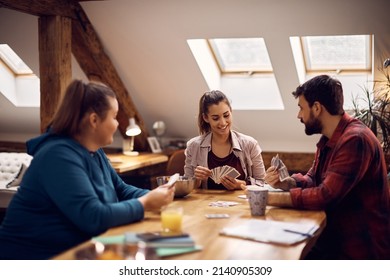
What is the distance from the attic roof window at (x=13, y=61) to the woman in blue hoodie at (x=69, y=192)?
3409 mm

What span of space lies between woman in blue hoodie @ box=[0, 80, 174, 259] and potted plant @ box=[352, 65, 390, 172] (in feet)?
7.30

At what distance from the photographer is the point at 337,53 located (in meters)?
4.50

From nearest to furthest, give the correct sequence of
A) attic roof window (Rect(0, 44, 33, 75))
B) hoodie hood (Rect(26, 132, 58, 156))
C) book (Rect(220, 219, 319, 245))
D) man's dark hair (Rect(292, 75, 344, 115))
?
book (Rect(220, 219, 319, 245)), hoodie hood (Rect(26, 132, 58, 156)), man's dark hair (Rect(292, 75, 344, 115)), attic roof window (Rect(0, 44, 33, 75))

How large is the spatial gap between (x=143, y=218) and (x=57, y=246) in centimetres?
31

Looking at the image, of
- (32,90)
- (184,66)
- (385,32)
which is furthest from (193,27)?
(32,90)

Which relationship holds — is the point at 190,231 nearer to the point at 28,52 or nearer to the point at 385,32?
the point at 385,32

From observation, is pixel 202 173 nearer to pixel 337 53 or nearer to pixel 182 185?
pixel 182 185

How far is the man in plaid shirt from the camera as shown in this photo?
2125 millimetres

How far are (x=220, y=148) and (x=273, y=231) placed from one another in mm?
1257

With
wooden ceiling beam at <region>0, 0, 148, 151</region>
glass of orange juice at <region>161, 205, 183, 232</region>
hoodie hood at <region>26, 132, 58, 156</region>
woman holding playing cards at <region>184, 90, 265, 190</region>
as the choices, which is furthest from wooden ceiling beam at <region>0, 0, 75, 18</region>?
glass of orange juice at <region>161, 205, 183, 232</region>

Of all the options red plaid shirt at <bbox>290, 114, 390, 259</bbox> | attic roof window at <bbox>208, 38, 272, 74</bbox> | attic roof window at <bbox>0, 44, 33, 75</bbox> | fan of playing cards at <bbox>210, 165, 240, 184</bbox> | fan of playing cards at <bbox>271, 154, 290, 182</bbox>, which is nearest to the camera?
red plaid shirt at <bbox>290, 114, 390, 259</bbox>

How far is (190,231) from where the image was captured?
1.81 m

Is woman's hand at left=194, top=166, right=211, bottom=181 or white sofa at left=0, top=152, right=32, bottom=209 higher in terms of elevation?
woman's hand at left=194, top=166, right=211, bottom=181

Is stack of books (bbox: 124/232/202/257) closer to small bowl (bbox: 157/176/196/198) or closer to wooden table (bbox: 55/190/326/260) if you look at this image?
wooden table (bbox: 55/190/326/260)
